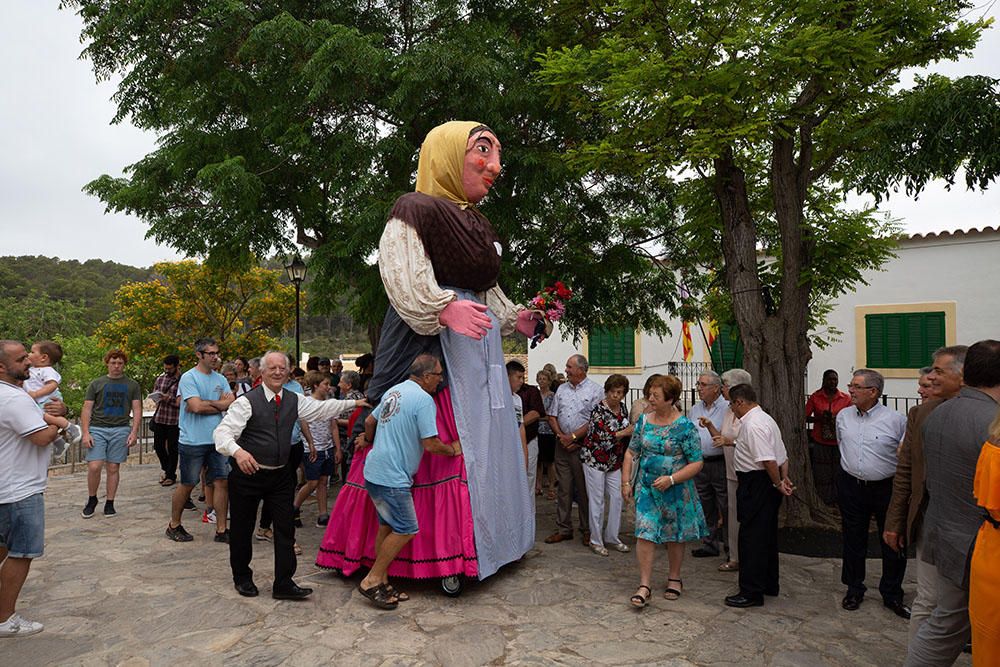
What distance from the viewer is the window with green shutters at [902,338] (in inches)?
601

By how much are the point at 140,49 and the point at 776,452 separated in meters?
→ 8.12

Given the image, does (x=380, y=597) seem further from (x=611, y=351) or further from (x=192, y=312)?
(x=192, y=312)

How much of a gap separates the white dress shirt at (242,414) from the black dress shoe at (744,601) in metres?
3.01

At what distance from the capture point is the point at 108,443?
7672 mm

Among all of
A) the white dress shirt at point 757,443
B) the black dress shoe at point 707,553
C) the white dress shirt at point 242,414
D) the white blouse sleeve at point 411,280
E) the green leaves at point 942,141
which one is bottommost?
the black dress shoe at point 707,553

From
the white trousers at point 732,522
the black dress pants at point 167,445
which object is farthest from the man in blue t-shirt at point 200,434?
the white trousers at point 732,522

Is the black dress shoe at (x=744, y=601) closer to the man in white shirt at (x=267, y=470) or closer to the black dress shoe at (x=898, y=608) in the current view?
the black dress shoe at (x=898, y=608)

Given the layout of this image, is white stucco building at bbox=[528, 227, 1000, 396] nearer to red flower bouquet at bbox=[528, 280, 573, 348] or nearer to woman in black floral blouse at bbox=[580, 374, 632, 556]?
woman in black floral blouse at bbox=[580, 374, 632, 556]

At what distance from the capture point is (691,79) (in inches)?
263

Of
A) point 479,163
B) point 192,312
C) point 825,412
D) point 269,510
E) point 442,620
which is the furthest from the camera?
point 192,312

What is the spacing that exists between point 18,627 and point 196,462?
8.03 ft

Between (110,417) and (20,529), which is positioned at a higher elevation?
(110,417)

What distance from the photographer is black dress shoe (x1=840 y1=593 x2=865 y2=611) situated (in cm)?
506

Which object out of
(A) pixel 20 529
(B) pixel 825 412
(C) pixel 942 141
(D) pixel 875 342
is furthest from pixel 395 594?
(D) pixel 875 342
